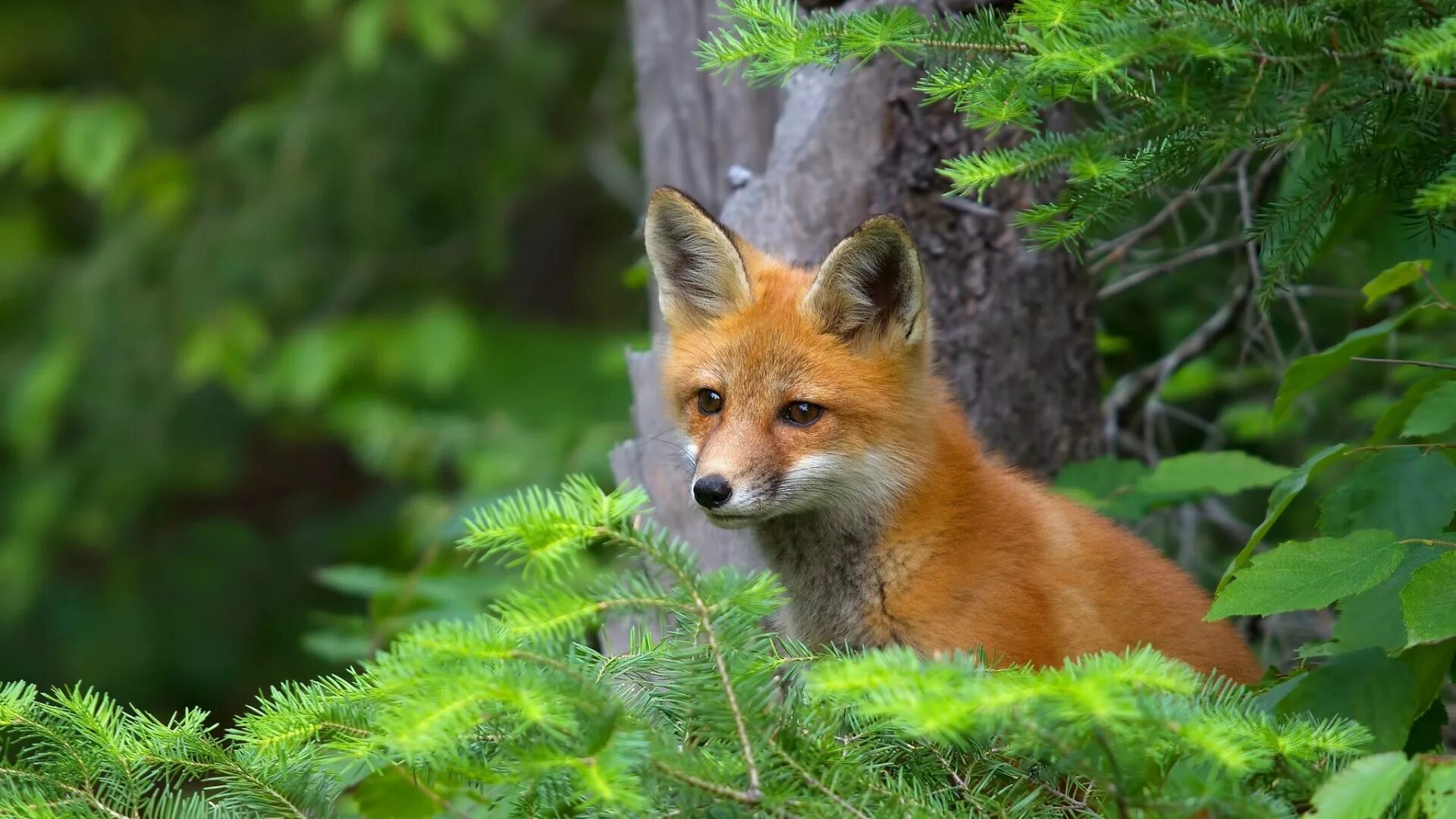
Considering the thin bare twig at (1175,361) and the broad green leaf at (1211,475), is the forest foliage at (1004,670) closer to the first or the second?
the broad green leaf at (1211,475)

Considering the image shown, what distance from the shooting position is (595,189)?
11.8m

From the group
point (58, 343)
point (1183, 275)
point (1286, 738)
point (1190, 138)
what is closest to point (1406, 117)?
point (1190, 138)

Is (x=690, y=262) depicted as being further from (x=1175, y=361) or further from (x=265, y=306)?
(x=265, y=306)

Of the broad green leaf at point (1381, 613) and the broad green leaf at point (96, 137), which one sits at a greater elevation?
the broad green leaf at point (96, 137)

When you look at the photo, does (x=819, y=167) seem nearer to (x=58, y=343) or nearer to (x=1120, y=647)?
(x=1120, y=647)

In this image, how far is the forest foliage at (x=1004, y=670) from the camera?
1.66m

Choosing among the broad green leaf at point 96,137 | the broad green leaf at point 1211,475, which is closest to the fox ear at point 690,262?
the broad green leaf at point 1211,475

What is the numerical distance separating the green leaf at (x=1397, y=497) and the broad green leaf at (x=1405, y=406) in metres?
0.07

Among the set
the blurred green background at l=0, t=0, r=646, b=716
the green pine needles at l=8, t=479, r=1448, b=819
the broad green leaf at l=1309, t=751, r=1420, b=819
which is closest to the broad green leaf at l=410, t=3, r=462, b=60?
the blurred green background at l=0, t=0, r=646, b=716

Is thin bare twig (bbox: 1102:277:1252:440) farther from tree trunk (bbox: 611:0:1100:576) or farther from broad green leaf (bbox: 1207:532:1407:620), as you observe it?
broad green leaf (bbox: 1207:532:1407:620)

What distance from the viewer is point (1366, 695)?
2.09 m

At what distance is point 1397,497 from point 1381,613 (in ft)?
0.91

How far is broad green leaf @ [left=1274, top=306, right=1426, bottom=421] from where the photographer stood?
2.38 metres

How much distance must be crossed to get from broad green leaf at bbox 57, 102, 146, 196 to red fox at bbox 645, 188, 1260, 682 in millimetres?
5588
